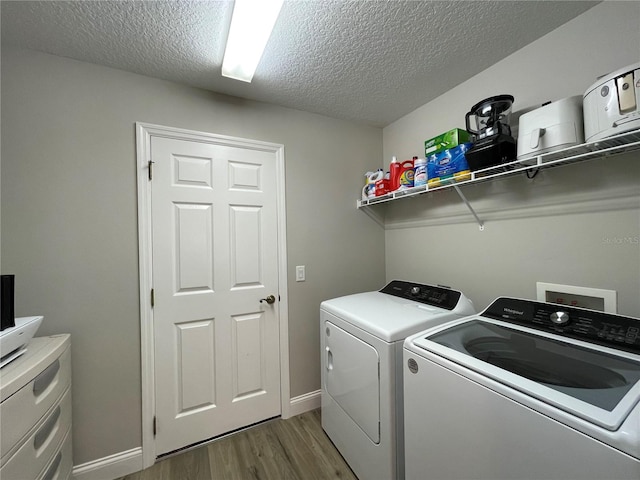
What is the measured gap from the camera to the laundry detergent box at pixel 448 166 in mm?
1457

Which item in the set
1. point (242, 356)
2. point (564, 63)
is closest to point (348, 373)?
point (242, 356)

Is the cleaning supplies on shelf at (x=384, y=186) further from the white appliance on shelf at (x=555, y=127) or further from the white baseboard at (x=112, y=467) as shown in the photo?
the white baseboard at (x=112, y=467)

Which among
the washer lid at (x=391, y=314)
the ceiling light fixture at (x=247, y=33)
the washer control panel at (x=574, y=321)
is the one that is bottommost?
the washer lid at (x=391, y=314)

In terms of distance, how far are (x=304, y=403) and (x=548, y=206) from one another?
2.15 meters

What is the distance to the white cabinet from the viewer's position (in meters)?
0.89

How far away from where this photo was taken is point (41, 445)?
1076mm

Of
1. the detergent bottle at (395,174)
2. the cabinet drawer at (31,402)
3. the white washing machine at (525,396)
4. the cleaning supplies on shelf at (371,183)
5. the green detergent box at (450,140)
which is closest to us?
the white washing machine at (525,396)

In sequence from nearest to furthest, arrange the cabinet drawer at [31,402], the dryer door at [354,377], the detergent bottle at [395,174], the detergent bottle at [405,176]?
the cabinet drawer at [31,402]
the dryer door at [354,377]
the detergent bottle at [405,176]
the detergent bottle at [395,174]

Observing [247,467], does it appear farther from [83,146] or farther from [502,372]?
[83,146]

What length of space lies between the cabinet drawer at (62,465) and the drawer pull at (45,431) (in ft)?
0.40

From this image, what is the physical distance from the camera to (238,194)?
1825 millimetres

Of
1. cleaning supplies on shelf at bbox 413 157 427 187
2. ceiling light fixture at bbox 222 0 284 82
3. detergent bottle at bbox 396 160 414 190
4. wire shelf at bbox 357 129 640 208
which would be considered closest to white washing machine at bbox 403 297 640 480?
→ wire shelf at bbox 357 129 640 208

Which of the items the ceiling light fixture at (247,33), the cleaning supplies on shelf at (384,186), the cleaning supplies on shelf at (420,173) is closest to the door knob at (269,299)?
the cleaning supplies on shelf at (384,186)

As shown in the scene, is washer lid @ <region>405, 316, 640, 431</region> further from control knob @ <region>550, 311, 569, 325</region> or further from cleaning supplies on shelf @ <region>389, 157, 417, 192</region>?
cleaning supplies on shelf @ <region>389, 157, 417, 192</region>
